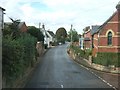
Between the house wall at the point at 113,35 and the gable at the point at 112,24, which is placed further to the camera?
the house wall at the point at 113,35

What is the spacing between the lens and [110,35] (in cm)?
5019

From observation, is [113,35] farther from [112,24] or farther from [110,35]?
[112,24]

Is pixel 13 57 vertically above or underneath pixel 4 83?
above

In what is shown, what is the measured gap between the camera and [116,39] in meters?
49.2

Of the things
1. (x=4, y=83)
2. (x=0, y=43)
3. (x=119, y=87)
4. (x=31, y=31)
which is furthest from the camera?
(x=31, y=31)

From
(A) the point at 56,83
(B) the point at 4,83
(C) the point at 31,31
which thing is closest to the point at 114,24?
(A) the point at 56,83

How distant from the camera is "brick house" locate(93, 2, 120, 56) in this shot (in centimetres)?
4922

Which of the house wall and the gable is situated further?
the house wall

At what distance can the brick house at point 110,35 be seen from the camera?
49.2 meters

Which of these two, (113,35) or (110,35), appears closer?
(113,35)

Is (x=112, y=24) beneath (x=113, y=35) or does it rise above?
above

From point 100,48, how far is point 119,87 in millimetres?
24825

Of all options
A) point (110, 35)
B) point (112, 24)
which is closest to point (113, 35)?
point (110, 35)

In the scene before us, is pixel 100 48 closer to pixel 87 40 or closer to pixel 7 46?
pixel 87 40
